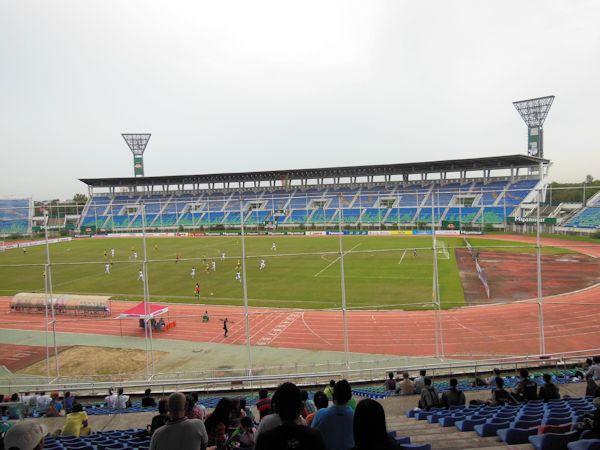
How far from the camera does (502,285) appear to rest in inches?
1011

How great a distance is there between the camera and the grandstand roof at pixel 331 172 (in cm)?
5894

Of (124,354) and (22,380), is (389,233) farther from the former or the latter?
(22,380)

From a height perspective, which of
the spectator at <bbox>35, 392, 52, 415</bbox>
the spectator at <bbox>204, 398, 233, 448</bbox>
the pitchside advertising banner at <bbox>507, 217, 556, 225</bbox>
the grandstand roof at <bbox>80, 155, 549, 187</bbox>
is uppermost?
the grandstand roof at <bbox>80, 155, 549, 187</bbox>

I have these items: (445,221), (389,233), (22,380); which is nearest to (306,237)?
(389,233)

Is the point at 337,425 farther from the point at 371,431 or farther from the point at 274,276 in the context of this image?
the point at 274,276

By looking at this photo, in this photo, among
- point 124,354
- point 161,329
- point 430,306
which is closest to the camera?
point 124,354

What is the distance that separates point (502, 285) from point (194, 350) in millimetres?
18776

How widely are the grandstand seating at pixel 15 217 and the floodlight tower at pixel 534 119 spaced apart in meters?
62.7

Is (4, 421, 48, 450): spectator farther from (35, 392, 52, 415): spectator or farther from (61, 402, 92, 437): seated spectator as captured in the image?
(35, 392, 52, 415): spectator

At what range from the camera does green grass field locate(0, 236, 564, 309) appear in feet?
80.7

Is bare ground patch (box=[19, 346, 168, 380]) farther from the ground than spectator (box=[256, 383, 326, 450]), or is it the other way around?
spectator (box=[256, 383, 326, 450])

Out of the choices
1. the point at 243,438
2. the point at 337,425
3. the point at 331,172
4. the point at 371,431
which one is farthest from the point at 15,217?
the point at 331,172

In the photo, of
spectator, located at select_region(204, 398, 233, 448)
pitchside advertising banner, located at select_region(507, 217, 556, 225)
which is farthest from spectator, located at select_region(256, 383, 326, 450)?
pitchside advertising banner, located at select_region(507, 217, 556, 225)

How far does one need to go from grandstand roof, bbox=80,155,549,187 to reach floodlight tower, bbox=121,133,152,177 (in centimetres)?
265
